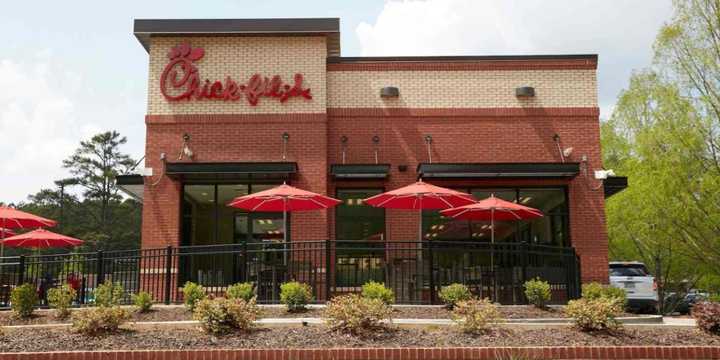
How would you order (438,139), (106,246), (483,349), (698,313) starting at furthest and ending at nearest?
(106,246) → (438,139) → (698,313) → (483,349)

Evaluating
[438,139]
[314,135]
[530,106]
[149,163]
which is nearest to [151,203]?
[149,163]

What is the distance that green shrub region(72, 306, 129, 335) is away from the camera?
392 inches

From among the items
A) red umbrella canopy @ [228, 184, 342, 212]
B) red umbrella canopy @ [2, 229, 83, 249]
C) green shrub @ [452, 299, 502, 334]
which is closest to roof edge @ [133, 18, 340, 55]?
red umbrella canopy @ [228, 184, 342, 212]

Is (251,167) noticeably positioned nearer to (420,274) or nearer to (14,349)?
(420,274)

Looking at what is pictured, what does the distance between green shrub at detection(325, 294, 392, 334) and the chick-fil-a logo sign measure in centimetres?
812

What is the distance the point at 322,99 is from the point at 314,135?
0.91m

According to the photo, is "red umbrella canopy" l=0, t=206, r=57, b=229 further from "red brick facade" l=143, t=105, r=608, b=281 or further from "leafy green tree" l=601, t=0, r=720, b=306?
"leafy green tree" l=601, t=0, r=720, b=306

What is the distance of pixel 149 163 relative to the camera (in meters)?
16.9

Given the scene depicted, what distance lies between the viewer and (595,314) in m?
9.95

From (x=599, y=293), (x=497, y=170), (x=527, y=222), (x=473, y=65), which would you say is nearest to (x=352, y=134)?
(x=473, y=65)

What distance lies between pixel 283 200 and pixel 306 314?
139 inches

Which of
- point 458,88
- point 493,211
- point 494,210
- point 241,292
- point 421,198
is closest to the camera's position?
point 241,292

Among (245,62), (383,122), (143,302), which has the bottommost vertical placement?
(143,302)

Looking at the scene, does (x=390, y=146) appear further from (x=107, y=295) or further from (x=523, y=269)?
(x=107, y=295)
